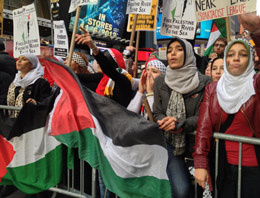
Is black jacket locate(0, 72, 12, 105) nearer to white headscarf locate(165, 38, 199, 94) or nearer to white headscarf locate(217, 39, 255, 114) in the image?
white headscarf locate(165, 38, 199, 94)

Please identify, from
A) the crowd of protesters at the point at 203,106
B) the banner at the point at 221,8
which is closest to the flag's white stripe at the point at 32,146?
the crowd of protesters at the point at 203,106

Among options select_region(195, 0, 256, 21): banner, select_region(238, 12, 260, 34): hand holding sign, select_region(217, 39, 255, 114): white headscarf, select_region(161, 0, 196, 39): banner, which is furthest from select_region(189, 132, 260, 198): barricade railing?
select_region(161, 0, 196, 39): banner

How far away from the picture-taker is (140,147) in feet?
8.72

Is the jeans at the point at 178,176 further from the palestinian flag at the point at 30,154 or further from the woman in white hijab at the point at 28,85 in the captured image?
the woman in white hijab at the point at 28,85

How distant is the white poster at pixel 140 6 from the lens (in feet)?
15.8

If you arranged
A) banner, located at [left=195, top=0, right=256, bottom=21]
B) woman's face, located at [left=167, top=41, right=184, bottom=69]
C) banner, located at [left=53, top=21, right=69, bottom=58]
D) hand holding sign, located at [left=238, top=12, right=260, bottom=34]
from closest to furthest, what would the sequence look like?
hand holding sign, located at [left=238, top=12, right=260, bottom=34] < woman's face, located at [left=167, top=41, right=184, bottom=69] < banner, located at [left=195, top=0, right=256, bottom=21] < banner, located at [left=53, top=21, right=69, bottom=58]

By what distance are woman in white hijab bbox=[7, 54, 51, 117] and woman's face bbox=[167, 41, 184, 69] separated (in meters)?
1.93

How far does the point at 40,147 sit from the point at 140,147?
1333mm

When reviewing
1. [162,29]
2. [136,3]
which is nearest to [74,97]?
[162,29]

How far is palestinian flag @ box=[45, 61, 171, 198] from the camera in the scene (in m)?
2.65

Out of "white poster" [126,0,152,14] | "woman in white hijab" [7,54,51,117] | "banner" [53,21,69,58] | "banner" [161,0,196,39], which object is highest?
"white poster" [126,0,152,14]

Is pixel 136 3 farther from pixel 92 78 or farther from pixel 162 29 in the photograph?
pixel 92 78

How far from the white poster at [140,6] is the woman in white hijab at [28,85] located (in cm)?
189

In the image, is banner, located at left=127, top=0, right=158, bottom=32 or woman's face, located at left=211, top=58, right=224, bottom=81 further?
banner, located at left=127, top=0, right=158, bottom=32
